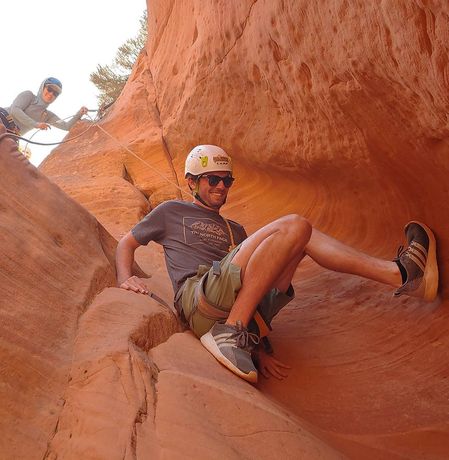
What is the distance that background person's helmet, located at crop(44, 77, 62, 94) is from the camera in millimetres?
7965

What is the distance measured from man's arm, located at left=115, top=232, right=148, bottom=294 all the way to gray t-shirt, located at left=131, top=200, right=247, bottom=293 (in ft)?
0.24

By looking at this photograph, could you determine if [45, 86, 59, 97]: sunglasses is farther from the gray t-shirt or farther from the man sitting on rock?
the man sitting on rock

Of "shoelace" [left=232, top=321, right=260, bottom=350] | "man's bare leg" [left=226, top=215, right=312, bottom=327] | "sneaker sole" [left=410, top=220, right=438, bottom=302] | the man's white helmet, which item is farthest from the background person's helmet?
"sneaker sole" [left=410, top=220, right=438, bottom=302]

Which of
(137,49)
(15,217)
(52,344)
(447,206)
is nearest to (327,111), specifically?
(447,206)

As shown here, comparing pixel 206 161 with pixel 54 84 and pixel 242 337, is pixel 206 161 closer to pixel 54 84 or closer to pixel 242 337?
pixel 242 337

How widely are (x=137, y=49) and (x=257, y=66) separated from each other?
37.8 ft

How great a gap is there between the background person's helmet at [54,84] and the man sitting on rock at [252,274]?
5.44 m

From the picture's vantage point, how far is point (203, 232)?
365 centimetres

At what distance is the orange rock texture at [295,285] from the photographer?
2.06 metres

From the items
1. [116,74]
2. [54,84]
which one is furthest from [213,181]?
[116,74]

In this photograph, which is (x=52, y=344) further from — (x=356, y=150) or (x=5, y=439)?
(x=356, y=150)

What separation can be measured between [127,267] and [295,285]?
2077mm

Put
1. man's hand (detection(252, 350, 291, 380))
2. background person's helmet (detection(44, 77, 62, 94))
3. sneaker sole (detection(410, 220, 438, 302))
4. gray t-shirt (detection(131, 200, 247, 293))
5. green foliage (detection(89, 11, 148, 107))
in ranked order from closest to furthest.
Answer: sneaker sole (detection(410, 220, 438, 302))
man's hand (detection(252, 350, 291, 380))
gray t-shirt (detection(131, 200, 247, 293))
background person's helmet (detection(44, 77, 62, 94))
green foliage (detection(89, 11, 148, 107))

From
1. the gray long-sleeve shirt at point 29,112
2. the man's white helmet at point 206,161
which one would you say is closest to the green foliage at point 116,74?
Result: the gray long-sleeve shirt at point 29,112
